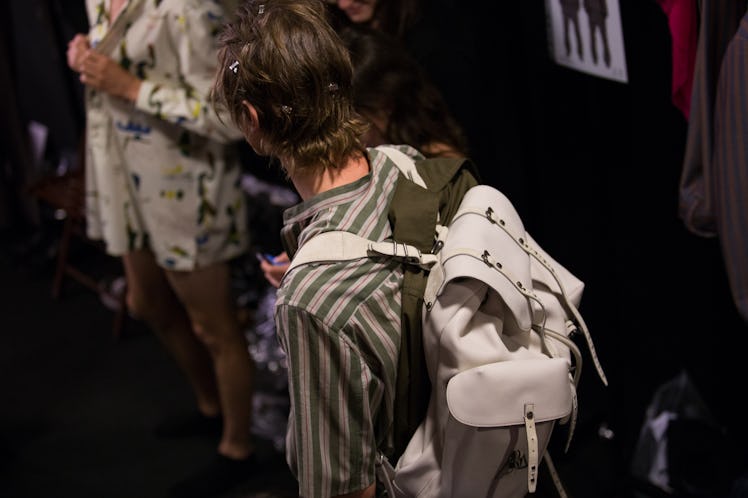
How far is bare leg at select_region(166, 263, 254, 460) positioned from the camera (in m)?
2.33

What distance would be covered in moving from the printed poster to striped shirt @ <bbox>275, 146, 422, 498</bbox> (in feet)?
2.68

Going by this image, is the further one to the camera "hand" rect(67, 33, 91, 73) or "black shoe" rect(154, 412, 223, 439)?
"black shoe" rect(154, 412, 223, 439)

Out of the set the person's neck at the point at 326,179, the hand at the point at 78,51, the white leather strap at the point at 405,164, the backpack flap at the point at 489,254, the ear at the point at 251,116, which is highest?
the ear at the point at 251,116

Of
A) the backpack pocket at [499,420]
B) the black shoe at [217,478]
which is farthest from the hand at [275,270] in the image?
the black shoe at [217,478]

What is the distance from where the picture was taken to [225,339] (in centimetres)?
243

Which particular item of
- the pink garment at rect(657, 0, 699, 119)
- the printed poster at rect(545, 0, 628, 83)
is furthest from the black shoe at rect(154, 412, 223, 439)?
the pink garment at rect(657, 0, 699, 119)

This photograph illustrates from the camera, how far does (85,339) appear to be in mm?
3432

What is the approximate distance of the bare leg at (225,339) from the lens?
233 centimetres

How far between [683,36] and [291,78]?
0.81 meters

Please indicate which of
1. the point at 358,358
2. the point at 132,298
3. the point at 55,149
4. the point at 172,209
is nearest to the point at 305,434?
the point at 358,358

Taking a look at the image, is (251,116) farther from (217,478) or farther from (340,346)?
(217,478)

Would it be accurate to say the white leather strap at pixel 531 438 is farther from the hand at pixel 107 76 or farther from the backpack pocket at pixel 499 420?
the hand at pixel 107 76

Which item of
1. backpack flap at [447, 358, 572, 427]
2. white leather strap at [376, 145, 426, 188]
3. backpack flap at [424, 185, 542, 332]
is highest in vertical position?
white leather strap at [376, 145, 426, 188]

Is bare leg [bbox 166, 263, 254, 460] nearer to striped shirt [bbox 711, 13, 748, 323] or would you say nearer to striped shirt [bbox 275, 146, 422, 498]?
striped shirt [bbox 275, 146, 422, 498]
